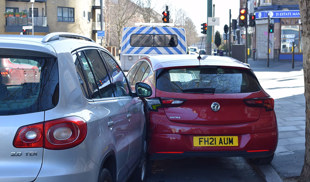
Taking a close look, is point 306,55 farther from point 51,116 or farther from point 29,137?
point 29,137

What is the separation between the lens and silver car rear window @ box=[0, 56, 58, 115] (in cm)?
326

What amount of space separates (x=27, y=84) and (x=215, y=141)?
10.3 feet

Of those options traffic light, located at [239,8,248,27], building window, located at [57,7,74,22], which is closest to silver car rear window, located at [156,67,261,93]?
traffic light, located at [239,8,248,27]

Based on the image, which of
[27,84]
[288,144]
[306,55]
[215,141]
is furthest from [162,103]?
[288,144]

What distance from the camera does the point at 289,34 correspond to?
49.3 m

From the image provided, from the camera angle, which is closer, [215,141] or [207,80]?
[215,141]

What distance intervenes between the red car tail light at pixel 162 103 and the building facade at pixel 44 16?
5587cm

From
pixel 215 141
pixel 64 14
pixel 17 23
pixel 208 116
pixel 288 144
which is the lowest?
pixel 288 144

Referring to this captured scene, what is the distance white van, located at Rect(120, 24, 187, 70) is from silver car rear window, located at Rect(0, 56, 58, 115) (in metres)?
17.5

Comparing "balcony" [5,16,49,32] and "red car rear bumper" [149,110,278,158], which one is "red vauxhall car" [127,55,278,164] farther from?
"balcony" [5,16,49,32]

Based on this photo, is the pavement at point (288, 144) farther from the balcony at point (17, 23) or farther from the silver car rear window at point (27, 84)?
the balcony at point (17, 23)

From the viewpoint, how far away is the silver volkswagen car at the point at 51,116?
10.4ft

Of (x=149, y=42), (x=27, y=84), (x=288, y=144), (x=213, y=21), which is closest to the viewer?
(x=27, y=84)

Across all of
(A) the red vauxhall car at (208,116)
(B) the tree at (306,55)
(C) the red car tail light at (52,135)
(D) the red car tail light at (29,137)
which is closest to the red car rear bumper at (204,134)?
(A) the red vauxhall car at (208,116)
